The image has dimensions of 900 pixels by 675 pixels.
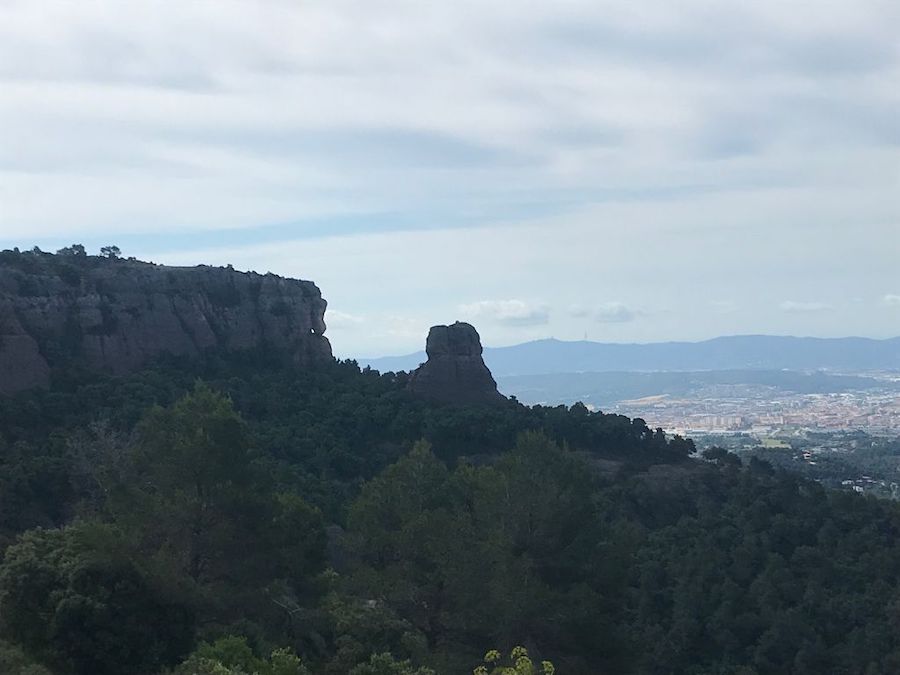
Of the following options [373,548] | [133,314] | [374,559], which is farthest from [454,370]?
[373,548]

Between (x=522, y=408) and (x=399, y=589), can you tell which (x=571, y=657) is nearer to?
(x=399, y=589)

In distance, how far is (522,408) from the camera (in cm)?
6197

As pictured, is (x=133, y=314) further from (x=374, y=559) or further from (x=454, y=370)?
(x=374, y=559)

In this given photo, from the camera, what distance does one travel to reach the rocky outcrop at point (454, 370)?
62281 mm

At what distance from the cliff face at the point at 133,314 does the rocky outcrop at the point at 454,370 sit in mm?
8272

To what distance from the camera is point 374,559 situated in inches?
1085

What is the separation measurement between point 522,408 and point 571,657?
37.0 meters

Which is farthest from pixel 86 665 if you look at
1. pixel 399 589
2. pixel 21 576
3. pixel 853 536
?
pixel 853 536

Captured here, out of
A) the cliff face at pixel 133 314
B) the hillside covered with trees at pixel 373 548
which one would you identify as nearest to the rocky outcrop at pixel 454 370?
the hillside covered with trees at pixel 373 548

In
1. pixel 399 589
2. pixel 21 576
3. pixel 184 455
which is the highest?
pixel 184 455

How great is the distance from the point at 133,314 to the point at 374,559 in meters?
34.8

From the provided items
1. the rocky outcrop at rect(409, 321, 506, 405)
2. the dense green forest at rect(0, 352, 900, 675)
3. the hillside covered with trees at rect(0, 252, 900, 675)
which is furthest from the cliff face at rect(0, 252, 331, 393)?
the rocky outcrop at rect(409, 321, 506, 405)

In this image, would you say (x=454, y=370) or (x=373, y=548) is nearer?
(x=373, y=548)

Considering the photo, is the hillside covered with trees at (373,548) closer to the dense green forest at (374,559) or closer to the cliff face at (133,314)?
the dense green forest at (374,559)
